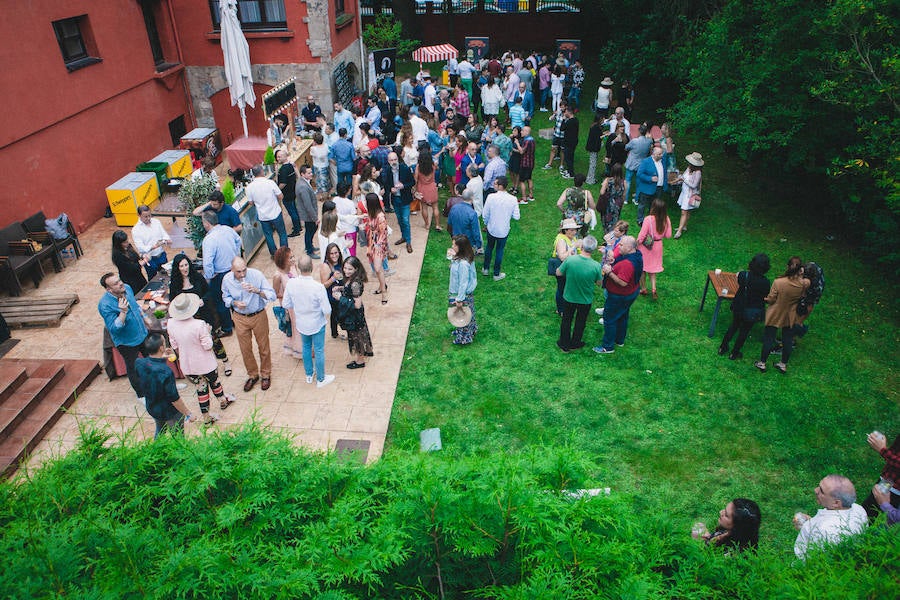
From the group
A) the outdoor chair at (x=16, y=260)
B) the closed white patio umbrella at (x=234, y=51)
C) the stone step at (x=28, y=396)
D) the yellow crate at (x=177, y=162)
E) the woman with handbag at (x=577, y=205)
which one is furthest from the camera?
the yellow crate at (x=177, y=162)

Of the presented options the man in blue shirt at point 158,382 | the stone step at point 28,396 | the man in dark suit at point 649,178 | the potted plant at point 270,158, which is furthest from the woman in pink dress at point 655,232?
the stone step at point 28,396

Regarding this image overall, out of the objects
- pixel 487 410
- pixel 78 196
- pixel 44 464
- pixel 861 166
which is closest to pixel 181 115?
pixel 78 196

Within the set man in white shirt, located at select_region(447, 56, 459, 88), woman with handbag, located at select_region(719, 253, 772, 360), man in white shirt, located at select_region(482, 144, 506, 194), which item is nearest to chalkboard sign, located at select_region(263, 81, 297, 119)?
man in white shirt, located at select_region(447, 56, 459, 88)

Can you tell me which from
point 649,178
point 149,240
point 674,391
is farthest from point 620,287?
point 149,240

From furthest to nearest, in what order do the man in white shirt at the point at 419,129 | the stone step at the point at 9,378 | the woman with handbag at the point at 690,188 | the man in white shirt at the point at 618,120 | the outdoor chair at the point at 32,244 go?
the man in white shirt at the point at 419,129 → the man in white shirt at the point at 618,120 → the woman with handbag at the point at 690,188 → the outdoor chair at the point at 32,244 → the stone step at the point at 9,378

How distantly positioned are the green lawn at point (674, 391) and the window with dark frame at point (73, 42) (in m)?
8.55

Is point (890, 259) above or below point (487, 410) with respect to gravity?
above

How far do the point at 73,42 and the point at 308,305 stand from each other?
31.6 ft

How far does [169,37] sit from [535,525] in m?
16.9

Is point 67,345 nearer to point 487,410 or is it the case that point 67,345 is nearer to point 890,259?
point 487,410

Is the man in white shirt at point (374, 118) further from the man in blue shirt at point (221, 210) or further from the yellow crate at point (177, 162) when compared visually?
the man in blue shirt at point (221, 210)

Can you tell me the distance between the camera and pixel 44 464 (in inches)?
146

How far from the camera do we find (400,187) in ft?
34.7

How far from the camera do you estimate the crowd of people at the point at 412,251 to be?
626 centimetres
